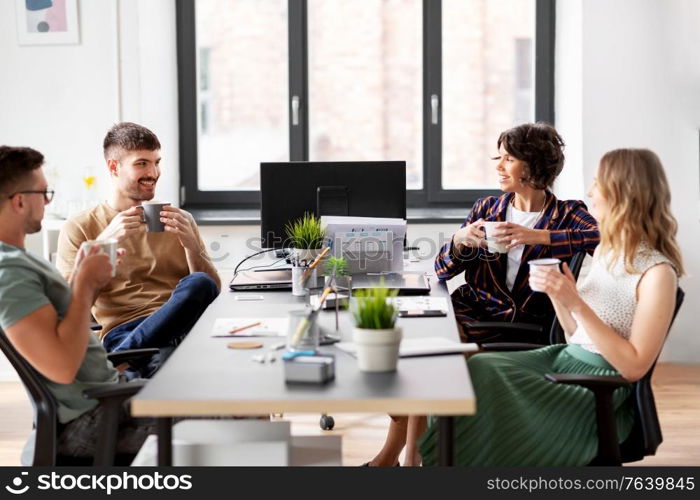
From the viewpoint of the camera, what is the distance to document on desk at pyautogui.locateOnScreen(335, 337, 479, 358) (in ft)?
7.09

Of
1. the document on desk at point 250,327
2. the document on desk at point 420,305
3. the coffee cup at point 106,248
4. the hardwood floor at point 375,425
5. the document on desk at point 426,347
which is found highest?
the coffee cup at point 106,248

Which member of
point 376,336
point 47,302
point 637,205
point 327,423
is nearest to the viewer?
point 376,336

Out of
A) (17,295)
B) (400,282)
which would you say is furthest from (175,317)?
(17,295)

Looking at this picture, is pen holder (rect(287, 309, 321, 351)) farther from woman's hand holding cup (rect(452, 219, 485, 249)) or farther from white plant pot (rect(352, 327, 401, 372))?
woman's hand holding cup (rect(452, 219, 485, 249))

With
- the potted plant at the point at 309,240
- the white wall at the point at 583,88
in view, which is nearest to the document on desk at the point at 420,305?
the potted plant at the point at 309,240

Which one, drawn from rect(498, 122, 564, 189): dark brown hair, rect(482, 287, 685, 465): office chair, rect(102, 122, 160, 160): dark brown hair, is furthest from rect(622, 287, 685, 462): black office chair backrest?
rect(102, 122, 160, 160): dark brown hair

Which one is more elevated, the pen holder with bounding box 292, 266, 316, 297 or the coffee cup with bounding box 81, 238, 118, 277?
the coffee cup with bounding box 81, 238, 118, 277

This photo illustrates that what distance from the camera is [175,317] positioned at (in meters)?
2.95

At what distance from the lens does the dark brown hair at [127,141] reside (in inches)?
134

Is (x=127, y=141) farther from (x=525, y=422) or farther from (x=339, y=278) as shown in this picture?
(x=525, y=422)

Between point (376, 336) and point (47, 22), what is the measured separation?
3.43 m

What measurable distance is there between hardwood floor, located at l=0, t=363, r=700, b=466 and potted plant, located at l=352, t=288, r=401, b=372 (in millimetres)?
1513

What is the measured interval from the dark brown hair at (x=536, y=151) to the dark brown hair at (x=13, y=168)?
1.75m

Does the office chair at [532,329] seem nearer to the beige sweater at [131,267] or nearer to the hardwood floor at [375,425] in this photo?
the hardwood floor at [375,425]
